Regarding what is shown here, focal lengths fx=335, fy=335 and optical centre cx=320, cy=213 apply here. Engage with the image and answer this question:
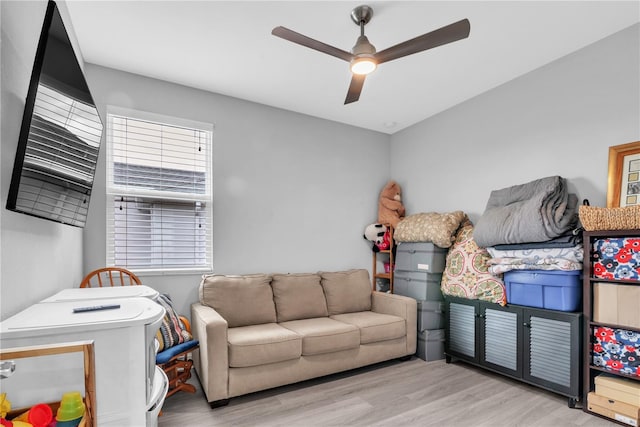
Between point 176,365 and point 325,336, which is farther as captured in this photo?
point 325,336

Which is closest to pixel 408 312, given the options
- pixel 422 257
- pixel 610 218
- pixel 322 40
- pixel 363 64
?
pixel 422 257

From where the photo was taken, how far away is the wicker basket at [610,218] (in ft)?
7.11

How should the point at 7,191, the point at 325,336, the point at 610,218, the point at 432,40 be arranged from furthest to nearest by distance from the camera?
the point at 325,336
the point at 610,218
the point at 432,40
the point at 7,191

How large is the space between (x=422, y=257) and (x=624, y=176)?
1.80m

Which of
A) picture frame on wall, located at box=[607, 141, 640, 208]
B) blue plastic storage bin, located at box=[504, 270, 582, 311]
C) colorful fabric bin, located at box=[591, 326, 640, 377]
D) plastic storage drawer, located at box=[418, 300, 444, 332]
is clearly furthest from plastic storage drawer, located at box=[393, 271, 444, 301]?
picture frame on wall, located at box=[607, 141, 640, 208]

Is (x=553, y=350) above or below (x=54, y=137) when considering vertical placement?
below

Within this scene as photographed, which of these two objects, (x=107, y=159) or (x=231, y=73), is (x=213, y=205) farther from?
(x=231, y=73)

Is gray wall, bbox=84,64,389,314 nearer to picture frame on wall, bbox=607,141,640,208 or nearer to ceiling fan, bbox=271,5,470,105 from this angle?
ceiling fan, bbox=271,5,470,105

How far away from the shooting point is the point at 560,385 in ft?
8.21

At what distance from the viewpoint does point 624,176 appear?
2465 mm

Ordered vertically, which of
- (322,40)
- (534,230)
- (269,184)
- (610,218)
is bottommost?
(534,230)

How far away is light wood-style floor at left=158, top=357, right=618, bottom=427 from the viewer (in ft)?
7.48

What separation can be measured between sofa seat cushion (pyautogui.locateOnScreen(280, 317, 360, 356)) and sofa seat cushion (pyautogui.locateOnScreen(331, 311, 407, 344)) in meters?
0.10

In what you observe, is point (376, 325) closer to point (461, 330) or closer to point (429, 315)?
point (429, 315)
